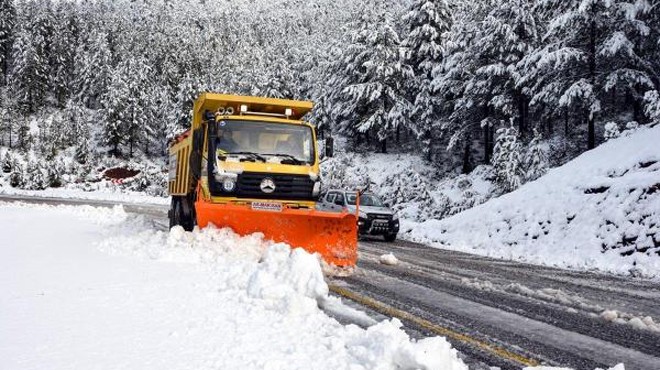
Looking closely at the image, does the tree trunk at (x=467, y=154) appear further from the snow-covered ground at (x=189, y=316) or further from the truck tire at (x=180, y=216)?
the snow-covered ground at (x=189, y=316)

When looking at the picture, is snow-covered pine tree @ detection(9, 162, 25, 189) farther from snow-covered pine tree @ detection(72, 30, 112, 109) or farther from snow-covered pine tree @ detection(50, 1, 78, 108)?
snow-covered pine tree @ detection(50, 1, 78, 108)

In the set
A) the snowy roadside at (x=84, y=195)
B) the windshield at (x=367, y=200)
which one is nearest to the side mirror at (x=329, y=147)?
the windshield at (x=367, y=200)

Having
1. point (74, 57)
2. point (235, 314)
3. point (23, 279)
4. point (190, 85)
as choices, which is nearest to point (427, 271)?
point (235, 314)

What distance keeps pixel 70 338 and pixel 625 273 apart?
36.0 feet

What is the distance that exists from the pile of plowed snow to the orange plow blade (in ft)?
21.1

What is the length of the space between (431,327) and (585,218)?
35.7 ft

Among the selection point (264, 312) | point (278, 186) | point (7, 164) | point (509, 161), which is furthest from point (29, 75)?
point (264, 312)

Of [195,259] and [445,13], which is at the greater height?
[445,13]

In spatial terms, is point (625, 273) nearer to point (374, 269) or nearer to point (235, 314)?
point (374, 269)

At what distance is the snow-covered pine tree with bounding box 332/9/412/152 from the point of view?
1592 inches

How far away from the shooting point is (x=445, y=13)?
41.2 m

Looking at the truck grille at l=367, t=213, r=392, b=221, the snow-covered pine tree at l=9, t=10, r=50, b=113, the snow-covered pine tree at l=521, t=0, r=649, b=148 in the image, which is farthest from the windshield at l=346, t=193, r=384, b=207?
the snow-covered pine tree at l=9, t=10, r=50, b=113

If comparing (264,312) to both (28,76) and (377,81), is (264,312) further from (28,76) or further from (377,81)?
(28,76)

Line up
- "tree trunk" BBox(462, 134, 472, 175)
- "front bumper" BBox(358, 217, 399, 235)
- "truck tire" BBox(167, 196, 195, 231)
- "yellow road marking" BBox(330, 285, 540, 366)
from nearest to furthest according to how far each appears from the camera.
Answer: "yellow road marking" BBox(330, 285, 540, 366) < "truck tire" BBox(167, 196, 195, 231) < "front bumper" BBox(358, 217, 399, 235) < "tree trunk" BBox(462, 134, 472, 175)
